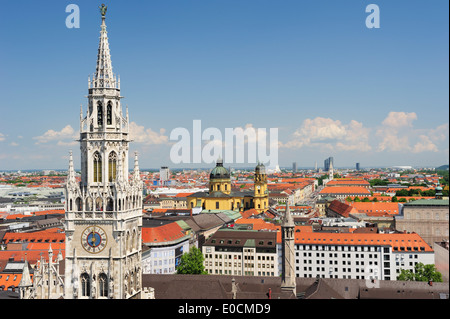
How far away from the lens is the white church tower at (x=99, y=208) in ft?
99.6

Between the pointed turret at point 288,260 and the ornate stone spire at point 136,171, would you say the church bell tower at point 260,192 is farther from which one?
the ornate stone spire at point 136,171

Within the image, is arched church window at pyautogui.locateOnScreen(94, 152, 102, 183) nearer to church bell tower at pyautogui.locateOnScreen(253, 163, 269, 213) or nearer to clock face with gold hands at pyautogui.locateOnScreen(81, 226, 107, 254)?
clock face with gold hands at pyautogui.locateOnScreen(81, 226, 107, 254)

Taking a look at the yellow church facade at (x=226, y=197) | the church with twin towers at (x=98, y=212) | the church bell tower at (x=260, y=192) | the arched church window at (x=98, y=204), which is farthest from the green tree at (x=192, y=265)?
the church bell tower at (x=260, y=192)

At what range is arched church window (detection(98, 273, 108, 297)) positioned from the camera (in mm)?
30547

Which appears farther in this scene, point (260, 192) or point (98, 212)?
point (260, 192)

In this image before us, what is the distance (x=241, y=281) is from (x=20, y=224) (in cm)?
6326

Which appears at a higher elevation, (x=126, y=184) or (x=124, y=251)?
(x=126, y=184)

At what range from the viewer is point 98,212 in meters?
30.5

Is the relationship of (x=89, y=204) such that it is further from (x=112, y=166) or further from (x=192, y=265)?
(x=192, y=265)

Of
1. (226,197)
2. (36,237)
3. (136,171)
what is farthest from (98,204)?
(226,197)

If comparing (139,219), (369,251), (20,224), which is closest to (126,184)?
(139,219)

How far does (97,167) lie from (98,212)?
2.77 m
